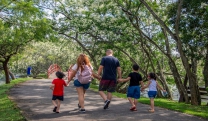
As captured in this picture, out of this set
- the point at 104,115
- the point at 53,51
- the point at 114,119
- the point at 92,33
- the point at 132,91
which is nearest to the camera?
the point at 114,119

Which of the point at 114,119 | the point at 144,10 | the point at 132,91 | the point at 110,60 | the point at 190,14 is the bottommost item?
the point at 114,119

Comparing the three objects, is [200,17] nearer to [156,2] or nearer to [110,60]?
[156,2]

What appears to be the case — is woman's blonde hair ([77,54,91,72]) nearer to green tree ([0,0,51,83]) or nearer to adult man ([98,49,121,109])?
adult man ([98,49,121,109])

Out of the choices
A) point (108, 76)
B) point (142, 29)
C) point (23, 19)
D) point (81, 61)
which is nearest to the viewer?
point (81, 61)

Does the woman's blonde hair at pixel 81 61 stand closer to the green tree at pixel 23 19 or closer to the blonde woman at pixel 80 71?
the blonde woman at pixel 80 71

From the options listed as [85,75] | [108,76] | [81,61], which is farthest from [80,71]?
[108,76]

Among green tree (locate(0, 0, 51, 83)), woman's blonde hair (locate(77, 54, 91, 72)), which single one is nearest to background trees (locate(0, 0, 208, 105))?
green tree (locate(0, 0, 51, 83))

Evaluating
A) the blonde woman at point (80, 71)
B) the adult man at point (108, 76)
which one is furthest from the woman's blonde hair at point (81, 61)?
the adult man at point (108, 76)

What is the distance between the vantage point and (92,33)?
61.8ft

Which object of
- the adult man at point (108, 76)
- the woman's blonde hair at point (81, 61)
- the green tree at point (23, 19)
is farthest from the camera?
the green tree at point (23, 19)

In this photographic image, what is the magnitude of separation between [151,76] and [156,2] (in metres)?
8.89

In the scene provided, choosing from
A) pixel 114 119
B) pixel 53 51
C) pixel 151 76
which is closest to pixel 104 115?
pixel 114 119

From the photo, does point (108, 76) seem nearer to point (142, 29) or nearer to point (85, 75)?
point (85, 75)

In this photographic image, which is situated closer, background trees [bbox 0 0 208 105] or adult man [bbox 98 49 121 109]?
adult man [bbox 98 49 121 109]
